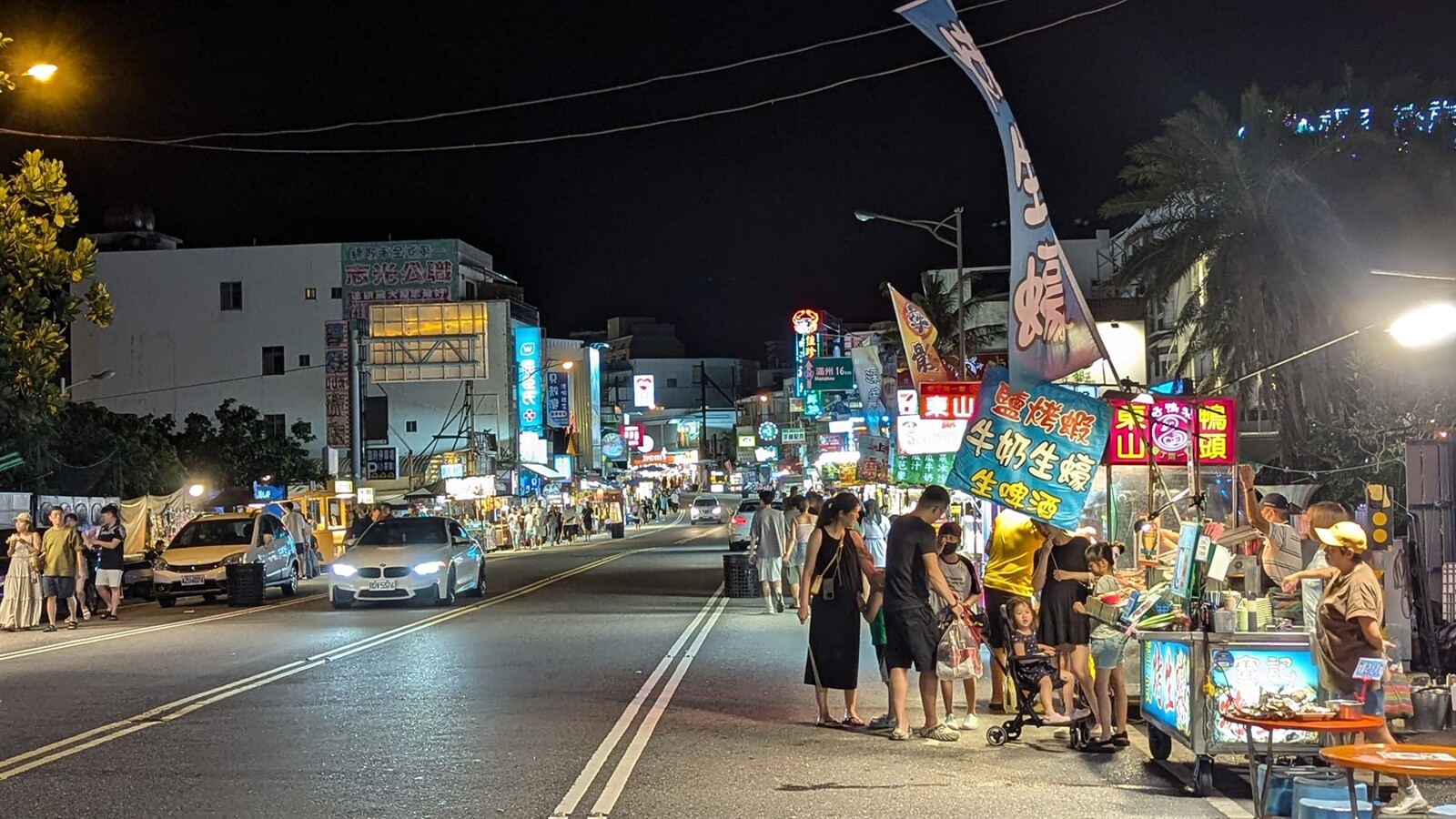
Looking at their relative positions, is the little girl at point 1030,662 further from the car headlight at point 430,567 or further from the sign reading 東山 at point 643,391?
the sign reading 東山 at point 643,391

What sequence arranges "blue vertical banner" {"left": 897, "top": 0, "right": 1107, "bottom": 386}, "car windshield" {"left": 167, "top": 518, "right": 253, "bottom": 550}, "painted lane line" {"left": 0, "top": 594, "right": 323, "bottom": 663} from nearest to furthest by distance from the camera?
"blue vertical banner" {"left": 897, "top": 0, "right": 1107, "bottom": 386}
"painted lane line" {"left": 0, "top": 594, "right": 323, "bottom": 663}
"car windshield" {"left": 167, "top": 518, "right": 253, "bottom": 550}

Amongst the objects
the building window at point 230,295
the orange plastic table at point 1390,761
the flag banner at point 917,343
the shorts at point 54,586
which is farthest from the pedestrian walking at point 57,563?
the building window at point 230,295

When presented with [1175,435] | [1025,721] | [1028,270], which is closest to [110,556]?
[1175,435]

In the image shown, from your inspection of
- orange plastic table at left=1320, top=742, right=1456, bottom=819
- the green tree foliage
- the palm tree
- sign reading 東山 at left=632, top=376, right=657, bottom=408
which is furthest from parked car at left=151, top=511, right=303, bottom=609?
sign reading 東山 at left=632, top=376, right=657, bottom=408

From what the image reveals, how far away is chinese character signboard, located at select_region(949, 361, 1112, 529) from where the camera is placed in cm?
1077

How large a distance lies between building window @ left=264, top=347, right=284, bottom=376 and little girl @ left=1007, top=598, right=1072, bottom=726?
62.1 meters

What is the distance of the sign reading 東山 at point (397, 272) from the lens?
6731 cm

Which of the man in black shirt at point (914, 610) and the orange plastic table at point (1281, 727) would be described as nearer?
the orange plastic table at point (1281, 727)

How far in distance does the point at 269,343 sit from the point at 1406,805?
66276mm

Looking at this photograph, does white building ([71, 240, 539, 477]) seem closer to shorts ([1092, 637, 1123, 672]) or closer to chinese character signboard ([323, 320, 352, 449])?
chinese character signboard ([323, 320, 352, 449])

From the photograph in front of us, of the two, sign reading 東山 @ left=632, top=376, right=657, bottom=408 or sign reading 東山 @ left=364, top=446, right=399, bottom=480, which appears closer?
sign reading 東山 @ left=364, top=446, right=399, bottom=480

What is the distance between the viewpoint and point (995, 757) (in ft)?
33.1

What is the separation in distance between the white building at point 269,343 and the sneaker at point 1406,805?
201ft

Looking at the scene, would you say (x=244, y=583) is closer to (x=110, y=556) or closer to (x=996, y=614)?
(x=110, y=556)
